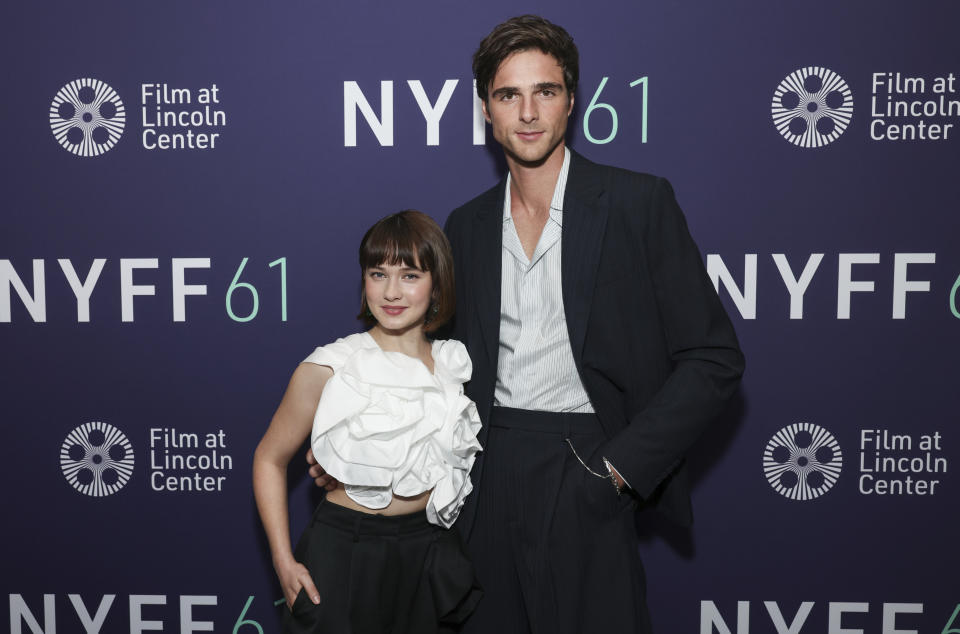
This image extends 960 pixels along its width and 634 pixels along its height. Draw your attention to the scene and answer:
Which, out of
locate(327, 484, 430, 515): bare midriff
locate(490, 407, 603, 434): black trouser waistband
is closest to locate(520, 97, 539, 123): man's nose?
locate(490, 407, 603, 434): black trouser waistband

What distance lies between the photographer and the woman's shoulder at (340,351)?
1.76 metres

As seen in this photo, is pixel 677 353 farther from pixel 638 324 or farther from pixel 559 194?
pixel 559 194

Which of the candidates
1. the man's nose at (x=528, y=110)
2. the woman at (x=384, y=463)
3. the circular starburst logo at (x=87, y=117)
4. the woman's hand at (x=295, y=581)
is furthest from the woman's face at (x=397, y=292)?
the circular starburst logo at (x=87, y=117)

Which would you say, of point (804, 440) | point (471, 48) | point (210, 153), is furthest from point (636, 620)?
point (210, 153)

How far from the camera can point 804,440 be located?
7.82 ft

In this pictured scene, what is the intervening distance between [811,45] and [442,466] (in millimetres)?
1670

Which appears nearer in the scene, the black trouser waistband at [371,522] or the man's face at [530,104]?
the black trouser waistband at [371,522]

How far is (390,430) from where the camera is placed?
1.67 m

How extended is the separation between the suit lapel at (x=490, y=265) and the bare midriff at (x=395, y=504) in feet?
1.16

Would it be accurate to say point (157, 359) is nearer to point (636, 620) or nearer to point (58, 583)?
point (58, 583)

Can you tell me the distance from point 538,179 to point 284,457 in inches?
35.9

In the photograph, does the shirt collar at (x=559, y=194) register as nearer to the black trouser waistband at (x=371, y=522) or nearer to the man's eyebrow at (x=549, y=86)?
the man's eyebrow at (x=549, y=86)

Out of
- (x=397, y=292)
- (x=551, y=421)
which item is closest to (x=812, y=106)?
(x=551, y=421)

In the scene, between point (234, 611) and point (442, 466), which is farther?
point (234, 611)
